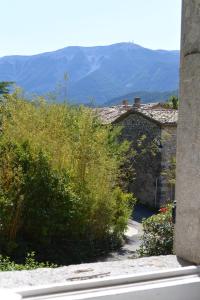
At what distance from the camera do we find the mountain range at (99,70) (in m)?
127

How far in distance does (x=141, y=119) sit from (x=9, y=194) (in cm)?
964

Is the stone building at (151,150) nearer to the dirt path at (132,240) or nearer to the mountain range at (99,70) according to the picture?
the dirt path at (132,240)

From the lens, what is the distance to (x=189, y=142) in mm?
1979

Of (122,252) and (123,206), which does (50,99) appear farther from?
(122,252)

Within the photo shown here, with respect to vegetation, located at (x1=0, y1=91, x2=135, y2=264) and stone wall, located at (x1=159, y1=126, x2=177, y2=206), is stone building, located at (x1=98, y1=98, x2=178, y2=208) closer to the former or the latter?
stone wall, located at (x1=159, y1=126, x2=177, y2=206)

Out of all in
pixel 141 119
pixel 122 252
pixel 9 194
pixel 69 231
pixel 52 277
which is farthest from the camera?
pixel 141 119

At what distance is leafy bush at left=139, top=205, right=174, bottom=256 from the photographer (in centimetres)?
612

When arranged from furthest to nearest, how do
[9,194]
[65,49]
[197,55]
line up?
[65,49]
[9,194]
[197,55]

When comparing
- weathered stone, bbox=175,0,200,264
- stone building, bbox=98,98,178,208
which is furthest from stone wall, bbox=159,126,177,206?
weathered stone, bbox=175,0,200,264

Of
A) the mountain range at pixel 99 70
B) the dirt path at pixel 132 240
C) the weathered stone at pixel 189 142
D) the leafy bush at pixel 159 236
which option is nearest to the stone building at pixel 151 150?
the dirt path at pixel 132 240

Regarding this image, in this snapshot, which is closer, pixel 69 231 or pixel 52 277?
pixel 52 277

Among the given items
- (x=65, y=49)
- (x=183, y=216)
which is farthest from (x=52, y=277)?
(x=65, y=49)

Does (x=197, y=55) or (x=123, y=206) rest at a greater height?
(x=197, y=55)

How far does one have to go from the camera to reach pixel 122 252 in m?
9.83
